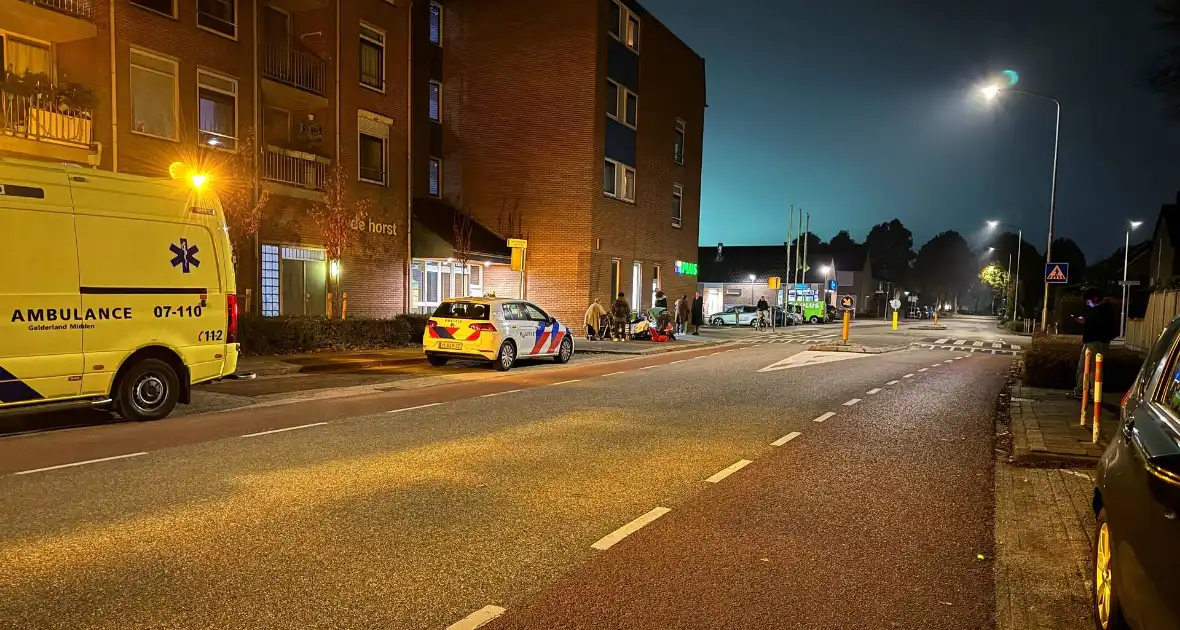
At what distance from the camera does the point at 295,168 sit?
20.7 metres

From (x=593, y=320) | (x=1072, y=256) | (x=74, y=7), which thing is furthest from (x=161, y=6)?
(x=1072, y=256)

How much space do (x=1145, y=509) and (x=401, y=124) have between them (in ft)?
79.5

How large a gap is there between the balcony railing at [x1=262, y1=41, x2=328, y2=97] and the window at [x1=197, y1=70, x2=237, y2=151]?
4.11 feet

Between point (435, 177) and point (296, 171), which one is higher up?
point (435, 177)

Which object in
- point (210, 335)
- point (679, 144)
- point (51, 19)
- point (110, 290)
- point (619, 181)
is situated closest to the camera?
point (110, 290)

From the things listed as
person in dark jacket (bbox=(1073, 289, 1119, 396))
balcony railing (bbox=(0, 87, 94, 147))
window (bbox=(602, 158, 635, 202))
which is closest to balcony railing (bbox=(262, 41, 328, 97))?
balcony railing (bbox=(0, 87, 94, 147))

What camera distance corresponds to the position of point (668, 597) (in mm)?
4230

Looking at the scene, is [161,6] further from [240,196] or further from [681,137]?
[681,137]

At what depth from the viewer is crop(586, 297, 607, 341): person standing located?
26391 millimetres

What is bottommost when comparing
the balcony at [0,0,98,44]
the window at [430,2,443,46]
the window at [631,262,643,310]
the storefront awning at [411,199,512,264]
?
the window at [631,262,643,310]

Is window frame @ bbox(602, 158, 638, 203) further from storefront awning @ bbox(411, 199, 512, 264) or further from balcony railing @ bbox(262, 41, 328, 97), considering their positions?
balcony railing @ bbox(262, 41, 328, 97)

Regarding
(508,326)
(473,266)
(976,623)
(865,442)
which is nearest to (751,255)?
(473,266)

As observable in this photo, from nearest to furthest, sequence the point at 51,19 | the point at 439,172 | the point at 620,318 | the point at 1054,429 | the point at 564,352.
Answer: the point at 1054,429, the point at 51,19, the point at 564,352, the point at 620,318, the point at 439,172

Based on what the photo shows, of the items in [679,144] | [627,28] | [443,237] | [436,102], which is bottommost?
[443,237]
